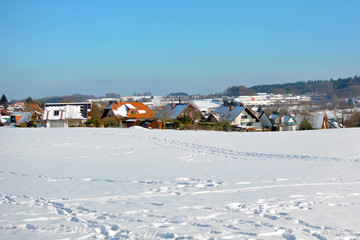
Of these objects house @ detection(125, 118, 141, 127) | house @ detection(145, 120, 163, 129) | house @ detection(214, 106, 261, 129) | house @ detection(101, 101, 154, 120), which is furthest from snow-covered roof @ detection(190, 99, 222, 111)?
house @ detection(145, 120, 163, 129)

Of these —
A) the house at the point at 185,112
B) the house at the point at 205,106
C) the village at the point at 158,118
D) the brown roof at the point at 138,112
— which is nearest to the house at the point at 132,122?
the village at the point at 158,118

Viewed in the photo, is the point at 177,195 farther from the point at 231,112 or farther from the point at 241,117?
the point at 241,117

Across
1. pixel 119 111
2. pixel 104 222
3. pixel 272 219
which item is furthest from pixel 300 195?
pixel 119 111

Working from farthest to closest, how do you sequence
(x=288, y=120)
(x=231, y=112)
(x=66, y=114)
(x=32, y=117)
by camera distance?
(x=288, y=120), (x=231, y=112), (x=32, y=117), (x=66, y=114)

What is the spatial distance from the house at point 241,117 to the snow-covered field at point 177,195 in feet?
106

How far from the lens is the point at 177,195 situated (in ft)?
28.5

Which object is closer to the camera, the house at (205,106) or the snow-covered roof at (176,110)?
the snow-covered roof at (176,110)

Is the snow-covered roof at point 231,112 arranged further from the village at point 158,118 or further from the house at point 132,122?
the house at point 132,122

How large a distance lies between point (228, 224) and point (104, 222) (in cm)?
235

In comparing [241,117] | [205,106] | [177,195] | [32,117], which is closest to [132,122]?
[32,117]

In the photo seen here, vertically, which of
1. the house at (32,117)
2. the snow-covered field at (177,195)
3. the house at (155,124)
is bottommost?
the snow-covered field at (177,195)

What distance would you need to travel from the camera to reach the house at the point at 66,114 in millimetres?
43312

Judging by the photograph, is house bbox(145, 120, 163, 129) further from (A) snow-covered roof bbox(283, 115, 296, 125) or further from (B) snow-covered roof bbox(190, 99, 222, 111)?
(B) snow-covered roof bbox(190, 99, 222, 111)

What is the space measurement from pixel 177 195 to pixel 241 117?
43.4m
